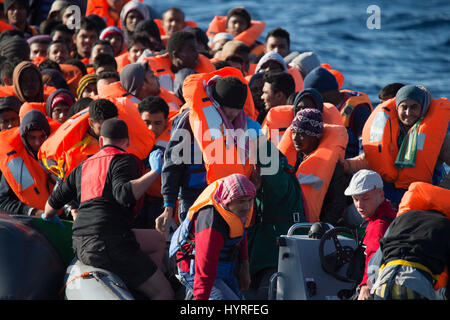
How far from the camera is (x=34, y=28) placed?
1304 cm

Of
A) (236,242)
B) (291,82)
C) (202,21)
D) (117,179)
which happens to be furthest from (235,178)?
(202,21)

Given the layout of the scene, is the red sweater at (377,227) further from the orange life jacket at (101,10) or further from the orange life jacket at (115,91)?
Result: the orange life jacket at (101,10)

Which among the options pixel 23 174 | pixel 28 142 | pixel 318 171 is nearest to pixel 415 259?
pixel 318 171

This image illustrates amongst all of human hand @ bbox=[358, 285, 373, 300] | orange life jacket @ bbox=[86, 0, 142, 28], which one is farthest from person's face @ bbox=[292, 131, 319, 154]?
orange life jacket @ bbox=[86, 0, 142, 28]

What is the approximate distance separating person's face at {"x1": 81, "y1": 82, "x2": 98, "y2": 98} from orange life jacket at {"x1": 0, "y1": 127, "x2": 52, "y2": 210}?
142cm

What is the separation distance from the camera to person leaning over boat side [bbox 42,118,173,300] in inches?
204

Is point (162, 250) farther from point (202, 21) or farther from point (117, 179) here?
point (202, 21)

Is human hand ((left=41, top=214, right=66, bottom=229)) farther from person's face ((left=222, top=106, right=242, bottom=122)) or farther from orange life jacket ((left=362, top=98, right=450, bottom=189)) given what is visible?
orange life jacket ((left=362, top=98, right=450, bottom=189))

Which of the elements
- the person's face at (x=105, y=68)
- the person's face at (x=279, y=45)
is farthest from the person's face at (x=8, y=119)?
the person's face at (x=279, y=45)

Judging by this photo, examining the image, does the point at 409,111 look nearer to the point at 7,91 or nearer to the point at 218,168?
the point at 218,168

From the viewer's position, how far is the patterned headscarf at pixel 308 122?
6.68 m

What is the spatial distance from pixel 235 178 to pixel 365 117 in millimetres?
3596

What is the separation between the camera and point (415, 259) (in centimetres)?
470

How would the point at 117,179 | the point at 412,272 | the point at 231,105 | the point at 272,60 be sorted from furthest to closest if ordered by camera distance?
the point at 272,60, the point at 231,105, the point at 117,179, the point at 412,272
